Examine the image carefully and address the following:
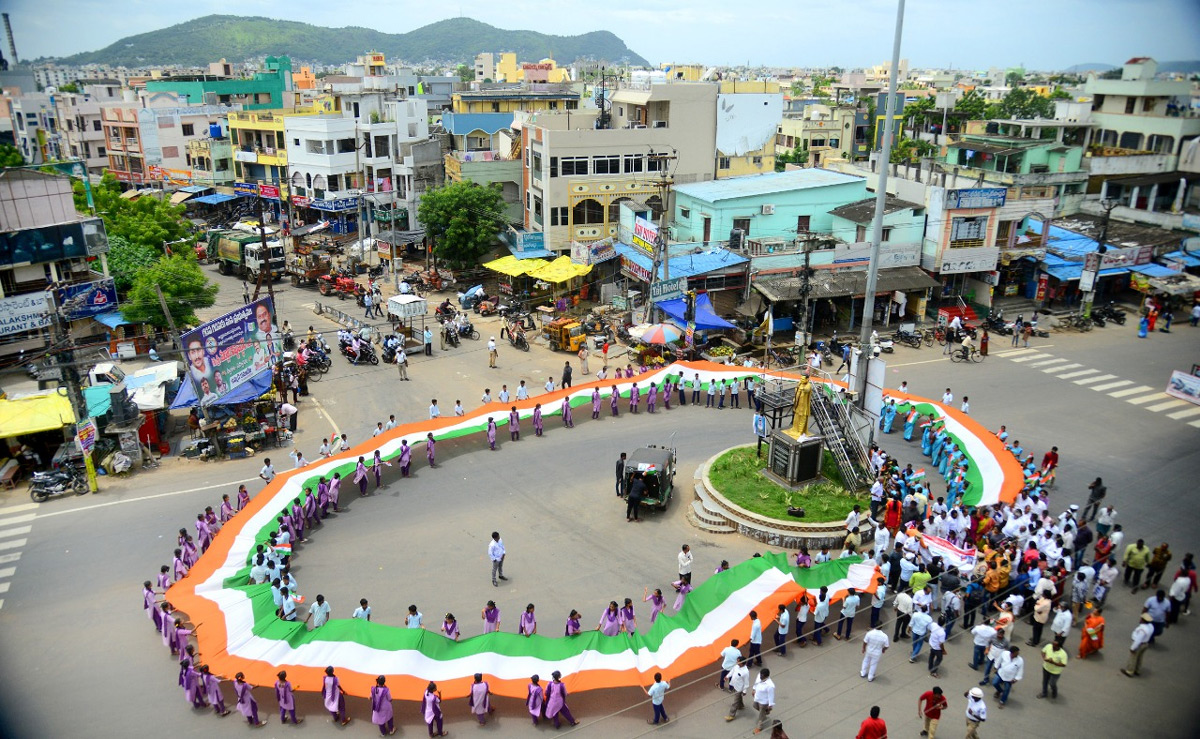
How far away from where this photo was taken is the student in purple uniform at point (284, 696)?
13539mm

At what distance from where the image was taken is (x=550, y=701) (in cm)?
1340

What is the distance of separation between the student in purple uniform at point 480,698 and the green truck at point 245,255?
39.5m

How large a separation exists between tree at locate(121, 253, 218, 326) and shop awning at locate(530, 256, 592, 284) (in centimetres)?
1499

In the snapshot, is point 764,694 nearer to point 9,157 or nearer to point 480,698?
point 480,698

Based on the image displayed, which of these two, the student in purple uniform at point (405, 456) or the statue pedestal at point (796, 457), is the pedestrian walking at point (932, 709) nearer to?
the statue pedestal at point (796, 457)

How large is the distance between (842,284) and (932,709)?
2532 cm

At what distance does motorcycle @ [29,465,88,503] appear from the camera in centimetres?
2323

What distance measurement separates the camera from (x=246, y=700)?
1363 cm

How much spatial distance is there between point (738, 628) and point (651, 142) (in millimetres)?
34226

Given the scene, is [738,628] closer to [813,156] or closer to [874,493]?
[874,493]

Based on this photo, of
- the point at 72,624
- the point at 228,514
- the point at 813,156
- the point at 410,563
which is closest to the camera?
the point at 72,624

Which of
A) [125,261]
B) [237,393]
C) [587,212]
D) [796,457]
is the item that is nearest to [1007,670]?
[796,457]

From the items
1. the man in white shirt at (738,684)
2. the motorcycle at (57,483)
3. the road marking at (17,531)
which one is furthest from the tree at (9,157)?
the man in white shirt at (738,684)

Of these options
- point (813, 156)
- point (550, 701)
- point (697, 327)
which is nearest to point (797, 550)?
point (550, 701)
